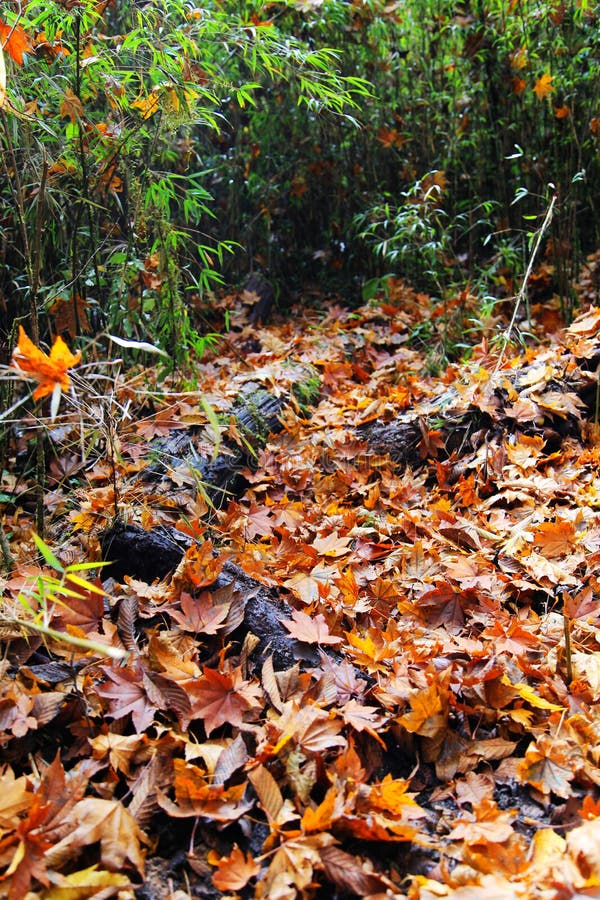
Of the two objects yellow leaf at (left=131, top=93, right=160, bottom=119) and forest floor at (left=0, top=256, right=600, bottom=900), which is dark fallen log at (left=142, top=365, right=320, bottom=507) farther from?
yellow leaf at (left=131, top=93, right=160, bottom=119)

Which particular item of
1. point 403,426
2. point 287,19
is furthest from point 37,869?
point 287,19

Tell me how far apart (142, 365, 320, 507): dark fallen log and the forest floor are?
0.04 metres

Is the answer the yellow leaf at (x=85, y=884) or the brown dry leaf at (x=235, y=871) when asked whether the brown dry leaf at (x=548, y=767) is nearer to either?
the brown dry leaf at (x=235, y=871)

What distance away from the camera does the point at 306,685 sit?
127 cm

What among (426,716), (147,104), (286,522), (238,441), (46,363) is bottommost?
(286,522)

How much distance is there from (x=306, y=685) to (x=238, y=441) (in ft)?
3.38

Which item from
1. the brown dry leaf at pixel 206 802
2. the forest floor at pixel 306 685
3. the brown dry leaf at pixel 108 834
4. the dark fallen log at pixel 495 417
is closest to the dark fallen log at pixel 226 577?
the forest floor at pixel 306 685

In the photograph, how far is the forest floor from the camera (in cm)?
98

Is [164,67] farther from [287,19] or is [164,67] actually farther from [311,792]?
[287,19]

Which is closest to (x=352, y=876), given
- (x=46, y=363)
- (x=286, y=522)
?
(x=46, y=363)

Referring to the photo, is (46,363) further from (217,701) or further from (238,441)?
(238,441)

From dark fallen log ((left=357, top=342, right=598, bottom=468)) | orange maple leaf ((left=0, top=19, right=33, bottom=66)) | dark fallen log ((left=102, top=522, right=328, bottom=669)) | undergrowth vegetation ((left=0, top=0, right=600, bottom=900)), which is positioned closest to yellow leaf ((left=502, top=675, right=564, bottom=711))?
undergrowth vegetation ((left=0, top=0, right=600, bottom=900))

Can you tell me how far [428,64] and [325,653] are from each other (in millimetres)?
4443

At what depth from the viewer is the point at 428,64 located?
4.46 metres
